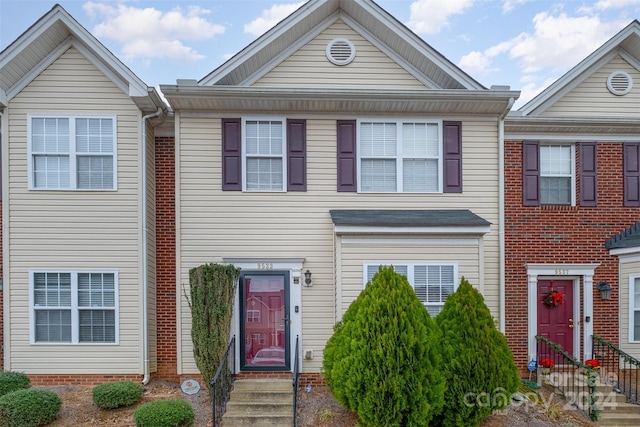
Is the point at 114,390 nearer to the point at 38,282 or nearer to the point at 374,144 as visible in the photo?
the point at 38,282

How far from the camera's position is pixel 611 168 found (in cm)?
956

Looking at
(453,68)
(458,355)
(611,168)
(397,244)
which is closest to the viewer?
(458,355)

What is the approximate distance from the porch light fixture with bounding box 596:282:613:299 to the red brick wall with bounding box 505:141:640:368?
0.10 metres

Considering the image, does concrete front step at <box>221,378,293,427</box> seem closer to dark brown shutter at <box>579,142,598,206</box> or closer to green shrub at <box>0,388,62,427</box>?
green shrub at <box>0,388,62,427</box>

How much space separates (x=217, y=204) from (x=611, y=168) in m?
8.78

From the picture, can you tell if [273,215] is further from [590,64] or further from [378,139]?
[590,64]

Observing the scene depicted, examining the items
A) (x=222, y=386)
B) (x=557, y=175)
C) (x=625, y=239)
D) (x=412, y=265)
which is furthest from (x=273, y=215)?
(x=625, y=239)

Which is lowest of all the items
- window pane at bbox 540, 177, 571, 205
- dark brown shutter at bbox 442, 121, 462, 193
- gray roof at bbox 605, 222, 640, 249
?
gray roof at bbox 605, 222, 640, 249

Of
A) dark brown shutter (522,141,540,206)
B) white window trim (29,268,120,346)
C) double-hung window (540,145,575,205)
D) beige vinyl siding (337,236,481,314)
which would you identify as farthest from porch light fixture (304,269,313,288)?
double-hung window (540,145,575,205)

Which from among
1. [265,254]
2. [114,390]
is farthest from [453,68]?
[114,390]

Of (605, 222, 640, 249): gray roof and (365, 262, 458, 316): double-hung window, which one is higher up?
(605, 222, 640, 249): gray roof

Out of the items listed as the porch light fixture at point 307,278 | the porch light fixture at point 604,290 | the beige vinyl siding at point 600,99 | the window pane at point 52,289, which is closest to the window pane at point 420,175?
the porch light fixture at point 307,278

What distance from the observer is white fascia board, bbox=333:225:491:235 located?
7.94 m

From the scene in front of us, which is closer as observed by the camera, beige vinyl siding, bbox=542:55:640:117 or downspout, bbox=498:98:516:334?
downspout, bbox=498:98:516:334
